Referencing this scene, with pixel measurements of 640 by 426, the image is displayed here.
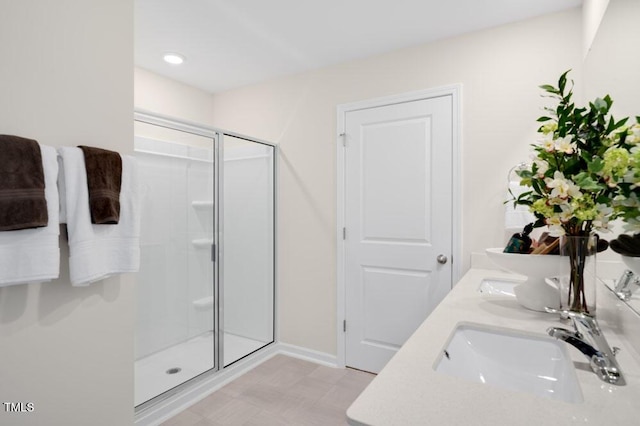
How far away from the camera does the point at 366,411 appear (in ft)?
2.12

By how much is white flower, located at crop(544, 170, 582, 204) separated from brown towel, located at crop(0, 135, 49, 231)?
1.59 m

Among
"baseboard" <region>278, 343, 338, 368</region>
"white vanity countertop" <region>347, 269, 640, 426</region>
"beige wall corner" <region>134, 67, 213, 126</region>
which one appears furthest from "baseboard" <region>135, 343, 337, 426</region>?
"beige wall corner" <region>134, 67, 213, 126</region>

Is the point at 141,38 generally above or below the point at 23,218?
above

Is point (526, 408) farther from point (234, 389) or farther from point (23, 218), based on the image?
point (234, 389)

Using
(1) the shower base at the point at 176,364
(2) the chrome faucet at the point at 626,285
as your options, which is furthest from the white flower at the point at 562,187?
(1) the shower base at the point at 176,364

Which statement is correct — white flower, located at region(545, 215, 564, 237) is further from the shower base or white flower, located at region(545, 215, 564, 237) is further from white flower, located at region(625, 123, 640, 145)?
the shower base

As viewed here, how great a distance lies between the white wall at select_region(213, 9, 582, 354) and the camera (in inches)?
81.7

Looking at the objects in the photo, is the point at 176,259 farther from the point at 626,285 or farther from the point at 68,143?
the point at 626,285

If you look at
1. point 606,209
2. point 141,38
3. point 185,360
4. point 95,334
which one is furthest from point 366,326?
point 141,38

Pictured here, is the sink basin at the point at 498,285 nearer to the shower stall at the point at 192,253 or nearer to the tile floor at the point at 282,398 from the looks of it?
the tile floor at the point at 282,398

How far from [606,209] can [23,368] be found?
188cm

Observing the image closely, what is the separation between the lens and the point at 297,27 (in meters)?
2.22

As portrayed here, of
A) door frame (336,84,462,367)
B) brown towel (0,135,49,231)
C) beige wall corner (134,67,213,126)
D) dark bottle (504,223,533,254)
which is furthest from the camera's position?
beige wall corner (134,67,213,126)

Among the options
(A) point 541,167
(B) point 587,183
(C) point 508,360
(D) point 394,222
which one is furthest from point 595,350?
(D) point 394,222
